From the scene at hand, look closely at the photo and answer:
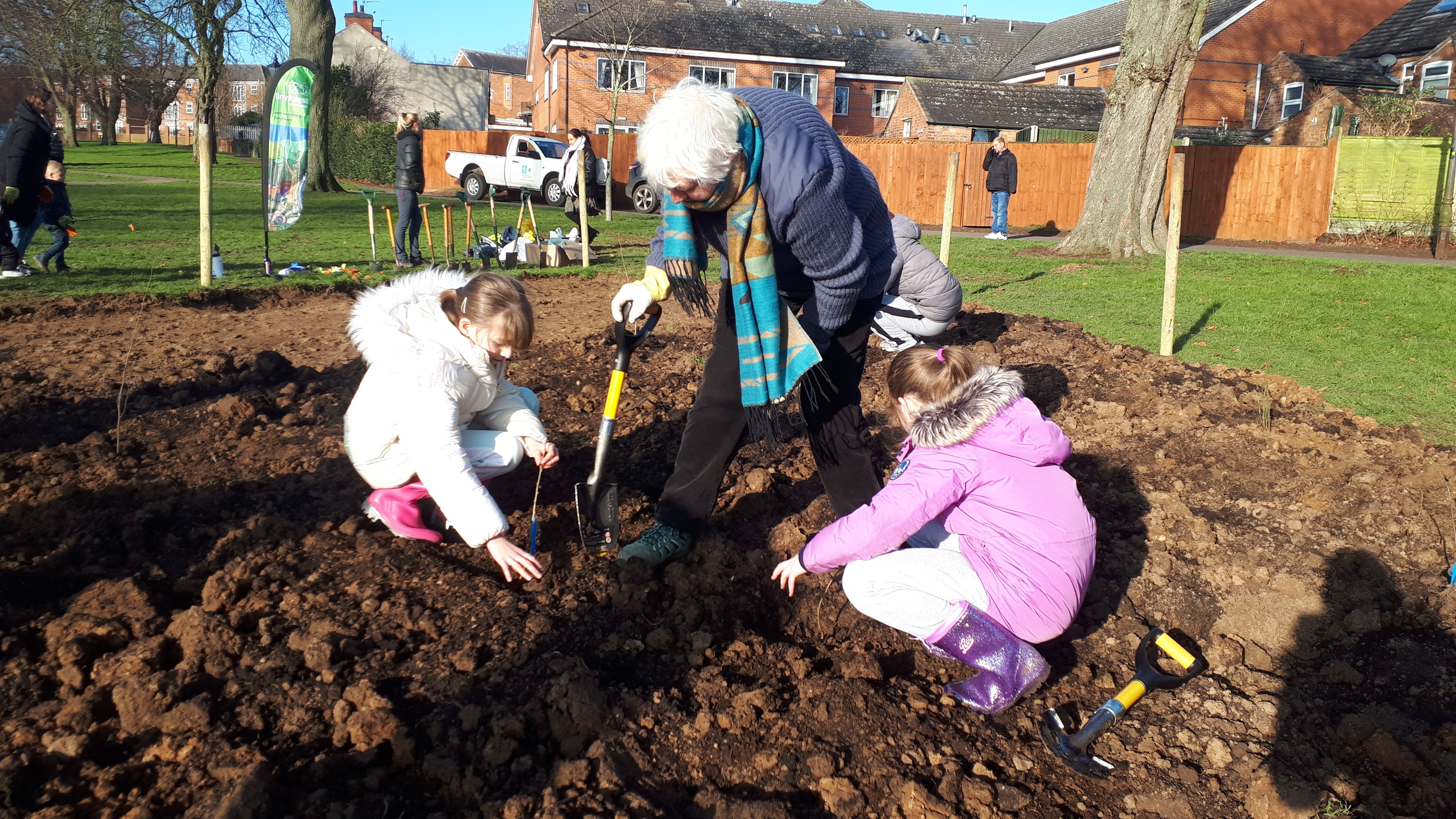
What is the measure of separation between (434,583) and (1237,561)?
3014mm

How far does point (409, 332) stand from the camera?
3.23m

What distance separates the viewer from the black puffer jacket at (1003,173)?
52.0 ft

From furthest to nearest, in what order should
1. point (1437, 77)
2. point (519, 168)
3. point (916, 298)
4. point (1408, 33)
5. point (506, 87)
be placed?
point (506, 87) → point (1408, 33) → point (1437, 77) → point (519, 168) → point (916, 298)

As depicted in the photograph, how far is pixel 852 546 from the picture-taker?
2.71 m

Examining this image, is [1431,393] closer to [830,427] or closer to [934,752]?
[830,427]

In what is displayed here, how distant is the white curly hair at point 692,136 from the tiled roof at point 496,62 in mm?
59343

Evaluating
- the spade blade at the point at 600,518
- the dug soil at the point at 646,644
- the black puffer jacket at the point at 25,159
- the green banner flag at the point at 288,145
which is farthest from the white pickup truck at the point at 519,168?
the spade blade at the point at 600,518

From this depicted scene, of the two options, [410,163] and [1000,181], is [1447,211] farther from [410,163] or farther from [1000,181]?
[410,163]

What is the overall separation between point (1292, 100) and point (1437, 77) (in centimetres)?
421

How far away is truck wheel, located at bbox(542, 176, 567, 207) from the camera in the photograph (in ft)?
72.3

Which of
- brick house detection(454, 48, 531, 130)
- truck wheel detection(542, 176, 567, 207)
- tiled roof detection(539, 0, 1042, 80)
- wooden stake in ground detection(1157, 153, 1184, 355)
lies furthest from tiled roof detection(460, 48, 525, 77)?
wooden stake in ground detection(1157, 153, 1184, 355)

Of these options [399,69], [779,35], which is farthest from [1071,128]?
[399,69]

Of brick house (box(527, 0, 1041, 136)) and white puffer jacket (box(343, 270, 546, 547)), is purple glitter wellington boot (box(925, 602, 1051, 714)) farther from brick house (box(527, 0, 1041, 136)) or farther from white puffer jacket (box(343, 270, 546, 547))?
brick house (box(527, 0, 1041, 136))

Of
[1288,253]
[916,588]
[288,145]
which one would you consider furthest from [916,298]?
[1288,253]
